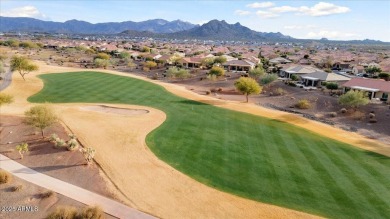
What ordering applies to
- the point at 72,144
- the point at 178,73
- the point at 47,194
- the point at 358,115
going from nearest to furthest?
1. the point at 47,194
2. the point at 72,144
3. the point at 358,115
4. the point at 178,73

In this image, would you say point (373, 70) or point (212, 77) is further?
point (373, 70)

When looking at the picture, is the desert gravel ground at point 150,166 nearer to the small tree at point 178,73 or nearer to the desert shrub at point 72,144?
the desert shrub at point 72,144

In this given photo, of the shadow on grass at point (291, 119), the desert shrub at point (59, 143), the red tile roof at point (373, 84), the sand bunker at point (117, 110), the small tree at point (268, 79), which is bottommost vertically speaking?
the shadow on grass at point (291, 119)

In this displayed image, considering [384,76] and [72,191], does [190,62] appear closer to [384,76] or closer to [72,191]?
[384,76]

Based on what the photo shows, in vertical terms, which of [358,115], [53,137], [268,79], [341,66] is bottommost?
[358,115]

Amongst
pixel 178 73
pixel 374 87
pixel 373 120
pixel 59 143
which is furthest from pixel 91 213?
pixel 178 73

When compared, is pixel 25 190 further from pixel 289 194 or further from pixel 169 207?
pixel 289 194

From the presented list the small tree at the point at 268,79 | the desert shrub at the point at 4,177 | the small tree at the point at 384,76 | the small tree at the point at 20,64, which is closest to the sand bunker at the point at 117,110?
the desert shrub at the point at 4,177
